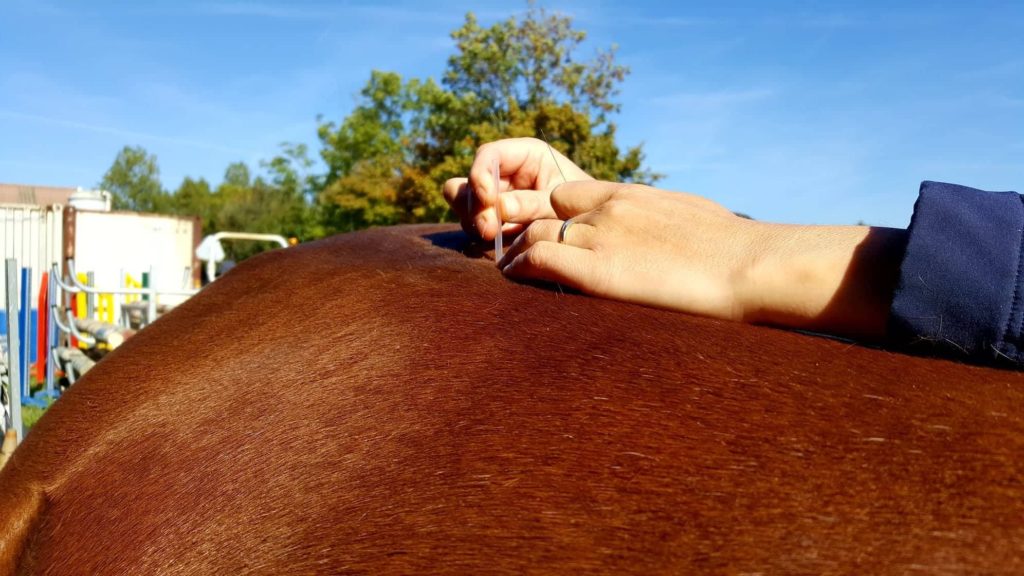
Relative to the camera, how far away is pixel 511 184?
6.25 feet

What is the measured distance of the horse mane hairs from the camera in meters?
0.73

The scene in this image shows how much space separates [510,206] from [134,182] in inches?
2748

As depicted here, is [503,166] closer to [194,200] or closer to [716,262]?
[716,262]

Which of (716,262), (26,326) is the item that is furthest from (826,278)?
(26,326)

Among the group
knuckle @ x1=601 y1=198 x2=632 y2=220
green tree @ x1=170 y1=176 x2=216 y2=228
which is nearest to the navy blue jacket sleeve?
knuckle @ x1=601 y1=198 x2=632 y2=220

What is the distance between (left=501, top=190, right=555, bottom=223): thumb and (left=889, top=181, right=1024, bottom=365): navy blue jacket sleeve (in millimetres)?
812

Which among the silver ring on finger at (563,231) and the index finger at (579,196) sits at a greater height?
the index finger at (579,196)

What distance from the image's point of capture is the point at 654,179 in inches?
1167

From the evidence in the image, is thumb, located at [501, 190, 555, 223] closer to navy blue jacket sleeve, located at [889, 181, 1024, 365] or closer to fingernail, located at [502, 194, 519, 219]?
fingernail, located at [502, 194, 519, 219]

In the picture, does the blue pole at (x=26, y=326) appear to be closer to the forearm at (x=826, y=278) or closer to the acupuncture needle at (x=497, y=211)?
the acupuncture needle at (x=497, y=211)

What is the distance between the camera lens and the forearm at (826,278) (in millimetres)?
1042

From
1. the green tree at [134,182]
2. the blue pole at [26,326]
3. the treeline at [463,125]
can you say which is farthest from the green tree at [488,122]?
the green tree at [134,182]

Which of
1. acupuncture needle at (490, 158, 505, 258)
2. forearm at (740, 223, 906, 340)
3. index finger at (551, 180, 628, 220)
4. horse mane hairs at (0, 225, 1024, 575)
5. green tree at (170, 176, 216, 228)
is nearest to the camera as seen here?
horse mane hairs at (0, 225, 1024, 575)

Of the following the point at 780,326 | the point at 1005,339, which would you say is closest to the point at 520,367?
the point at 780,326
